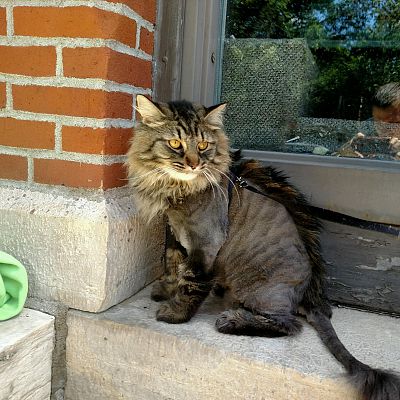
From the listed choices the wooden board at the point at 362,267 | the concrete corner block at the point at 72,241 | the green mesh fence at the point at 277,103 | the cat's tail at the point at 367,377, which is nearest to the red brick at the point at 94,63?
the concrete corner block at the point at 72,241

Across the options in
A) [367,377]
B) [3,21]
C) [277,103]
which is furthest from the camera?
[277,103]

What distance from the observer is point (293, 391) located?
1416 millimetres

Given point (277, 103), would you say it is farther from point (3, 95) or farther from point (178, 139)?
point (3, 95)

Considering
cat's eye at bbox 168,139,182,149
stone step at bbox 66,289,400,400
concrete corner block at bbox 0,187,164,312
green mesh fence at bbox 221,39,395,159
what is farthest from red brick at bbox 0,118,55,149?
green mesh fence at bbox 221,39,395,159

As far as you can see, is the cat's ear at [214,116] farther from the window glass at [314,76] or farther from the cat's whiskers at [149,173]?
the window glass at [314,76]

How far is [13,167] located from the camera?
71.0 inches

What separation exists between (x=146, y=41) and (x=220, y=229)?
0.90m

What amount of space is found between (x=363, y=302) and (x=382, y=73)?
1.04m

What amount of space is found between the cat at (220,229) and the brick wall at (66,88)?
136 mm

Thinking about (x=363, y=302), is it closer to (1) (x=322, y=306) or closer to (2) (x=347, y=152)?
(1) (x=322, y=306)

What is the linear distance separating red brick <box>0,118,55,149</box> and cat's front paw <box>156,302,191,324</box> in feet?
2.64

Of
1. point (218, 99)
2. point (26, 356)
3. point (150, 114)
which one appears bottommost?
point (26, 356)

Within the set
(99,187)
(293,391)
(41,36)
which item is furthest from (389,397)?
(41,36)

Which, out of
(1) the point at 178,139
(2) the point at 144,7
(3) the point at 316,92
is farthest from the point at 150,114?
(3) the point at 316,92
